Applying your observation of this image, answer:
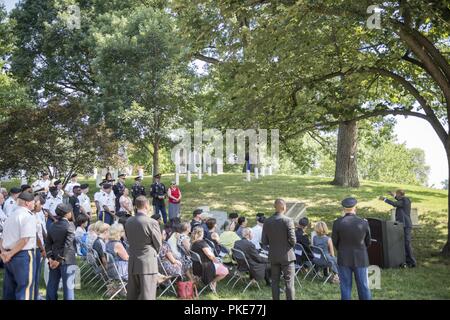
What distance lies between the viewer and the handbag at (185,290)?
9055 millimetres

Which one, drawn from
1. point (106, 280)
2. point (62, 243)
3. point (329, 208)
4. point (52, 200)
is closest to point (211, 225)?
point (106, 280)

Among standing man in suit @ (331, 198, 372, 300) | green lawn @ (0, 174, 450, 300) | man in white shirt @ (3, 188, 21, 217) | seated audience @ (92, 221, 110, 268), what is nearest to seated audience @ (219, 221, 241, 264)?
green lawn @ (0, 174, 450, 300)

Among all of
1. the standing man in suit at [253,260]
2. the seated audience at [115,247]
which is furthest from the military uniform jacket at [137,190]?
the seated audience at [115,247]

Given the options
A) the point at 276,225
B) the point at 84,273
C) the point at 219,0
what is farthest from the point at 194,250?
the point at 219,0

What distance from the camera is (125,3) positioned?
2792cm

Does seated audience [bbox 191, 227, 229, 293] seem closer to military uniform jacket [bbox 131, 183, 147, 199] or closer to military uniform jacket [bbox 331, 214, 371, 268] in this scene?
military uniform jacket [bbox 331, 214, 371, 268]

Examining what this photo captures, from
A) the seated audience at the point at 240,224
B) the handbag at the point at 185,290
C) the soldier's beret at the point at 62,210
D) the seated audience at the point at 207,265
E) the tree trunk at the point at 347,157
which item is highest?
the tree trunk at the point at 347,157

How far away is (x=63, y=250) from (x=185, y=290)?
8.28 feet

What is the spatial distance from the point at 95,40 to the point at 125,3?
10.9 feet

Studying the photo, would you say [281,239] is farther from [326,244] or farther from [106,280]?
[106,280]

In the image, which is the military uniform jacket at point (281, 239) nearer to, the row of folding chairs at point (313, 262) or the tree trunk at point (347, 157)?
the row of folding chairs at point (313, 262)

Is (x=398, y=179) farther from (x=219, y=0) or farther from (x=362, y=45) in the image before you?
(x=219, y=0)

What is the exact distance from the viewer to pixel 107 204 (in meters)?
14.2

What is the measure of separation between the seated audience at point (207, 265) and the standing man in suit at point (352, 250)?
237 centimetres
